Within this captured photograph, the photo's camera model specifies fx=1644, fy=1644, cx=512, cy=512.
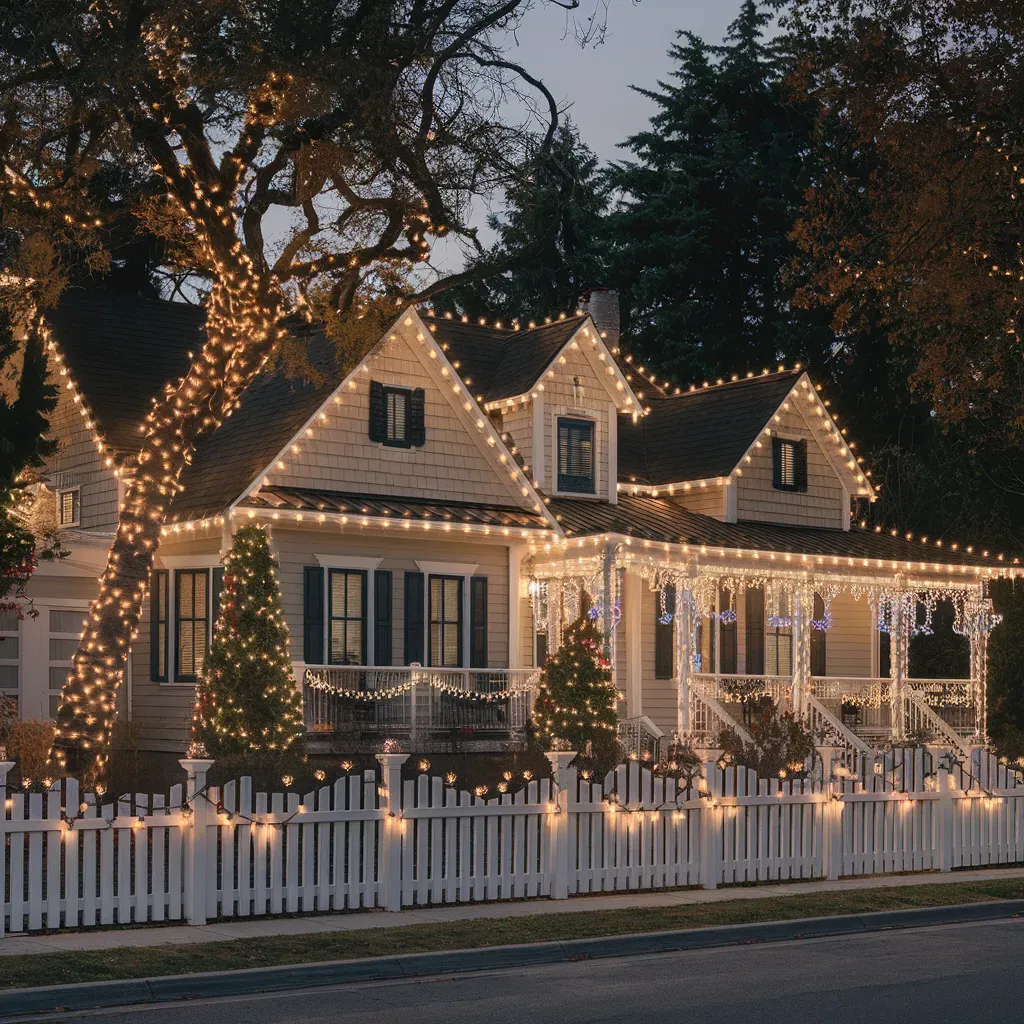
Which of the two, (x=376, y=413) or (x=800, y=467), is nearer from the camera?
(x=376, y=413)

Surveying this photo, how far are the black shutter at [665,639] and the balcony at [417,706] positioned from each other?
337 centimetres

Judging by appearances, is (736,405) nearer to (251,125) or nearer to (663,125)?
(251,125)

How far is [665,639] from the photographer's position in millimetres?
27203

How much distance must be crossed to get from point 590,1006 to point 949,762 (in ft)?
29.1

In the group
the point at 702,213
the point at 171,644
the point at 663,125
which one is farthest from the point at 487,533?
the point at 663,125

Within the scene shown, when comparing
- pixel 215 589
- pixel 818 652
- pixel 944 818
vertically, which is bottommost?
pixel 944 818

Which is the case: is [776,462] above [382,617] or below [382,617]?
above

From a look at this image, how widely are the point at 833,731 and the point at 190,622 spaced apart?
1051 centimetres

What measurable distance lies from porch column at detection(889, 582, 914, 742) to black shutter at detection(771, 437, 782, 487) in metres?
2.96

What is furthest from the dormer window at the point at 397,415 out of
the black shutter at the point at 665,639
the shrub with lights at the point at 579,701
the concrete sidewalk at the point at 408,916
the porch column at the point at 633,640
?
the concrete sidewalk at the point at 408,916

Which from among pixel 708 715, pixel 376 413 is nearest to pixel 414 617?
pixel 376 413

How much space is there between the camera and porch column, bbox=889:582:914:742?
27672 mm

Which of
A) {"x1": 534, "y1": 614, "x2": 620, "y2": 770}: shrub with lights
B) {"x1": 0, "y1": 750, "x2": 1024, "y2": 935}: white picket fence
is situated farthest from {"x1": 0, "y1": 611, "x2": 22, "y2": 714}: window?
{"x1": 0, "y1": 750, "x2": 1024, "y2": 935}: white picket fence

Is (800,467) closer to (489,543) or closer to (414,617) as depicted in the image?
(489,543)
